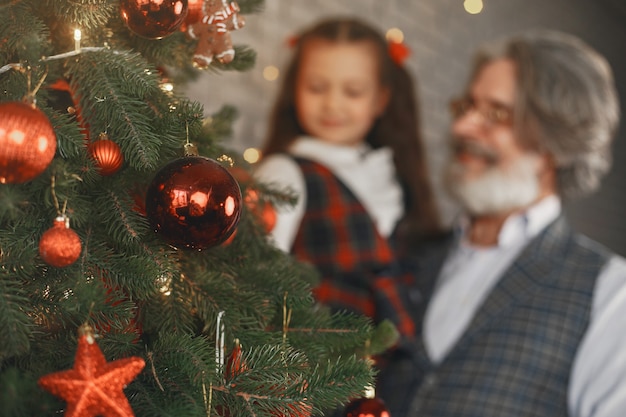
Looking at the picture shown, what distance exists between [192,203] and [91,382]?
162 millimetres

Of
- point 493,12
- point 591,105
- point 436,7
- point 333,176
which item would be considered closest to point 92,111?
point 333,176

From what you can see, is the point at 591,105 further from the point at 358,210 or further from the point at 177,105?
the point at 177,105

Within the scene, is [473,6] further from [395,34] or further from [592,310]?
[592,310]

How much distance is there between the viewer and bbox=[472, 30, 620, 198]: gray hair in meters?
1.62

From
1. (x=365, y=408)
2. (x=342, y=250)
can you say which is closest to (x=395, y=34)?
(x=342, y=250)

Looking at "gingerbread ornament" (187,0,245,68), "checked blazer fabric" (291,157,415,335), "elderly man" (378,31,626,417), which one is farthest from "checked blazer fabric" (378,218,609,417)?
"gingerbread ornament" (187,0,245,68)

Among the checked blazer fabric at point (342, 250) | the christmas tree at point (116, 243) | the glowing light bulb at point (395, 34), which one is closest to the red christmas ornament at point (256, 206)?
the christmas tree at point (116, 243)

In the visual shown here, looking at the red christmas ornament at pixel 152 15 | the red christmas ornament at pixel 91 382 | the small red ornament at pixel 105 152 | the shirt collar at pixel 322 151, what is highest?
the red christmas ornament at pixel 152 15

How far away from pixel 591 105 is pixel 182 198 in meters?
1.41

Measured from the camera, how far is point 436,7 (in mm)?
2787

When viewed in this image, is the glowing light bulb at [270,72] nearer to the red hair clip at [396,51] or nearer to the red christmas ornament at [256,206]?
the red hair clip at [396,51]

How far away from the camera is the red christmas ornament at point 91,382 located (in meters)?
0.46

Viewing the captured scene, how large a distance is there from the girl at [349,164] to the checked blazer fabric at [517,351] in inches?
5.7

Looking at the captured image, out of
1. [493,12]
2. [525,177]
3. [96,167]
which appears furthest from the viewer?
[493,12]
